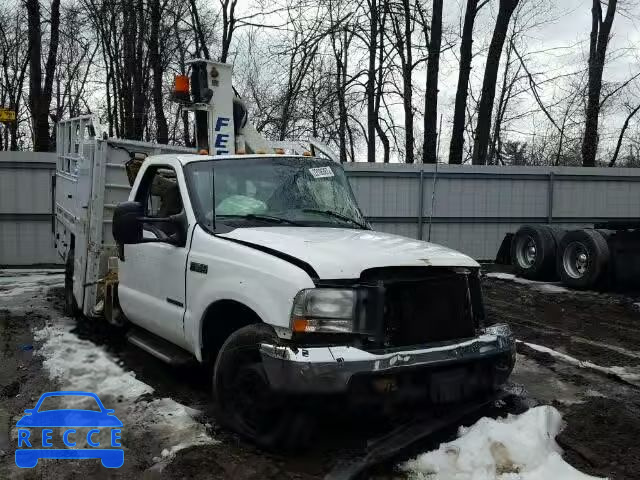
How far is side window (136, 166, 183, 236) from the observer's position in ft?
17.1

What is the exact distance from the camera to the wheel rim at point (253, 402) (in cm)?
383

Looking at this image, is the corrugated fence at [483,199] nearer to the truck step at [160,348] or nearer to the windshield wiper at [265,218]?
the truck step at [160,348]

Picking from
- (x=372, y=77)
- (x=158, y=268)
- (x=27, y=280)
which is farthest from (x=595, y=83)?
(x=158, y=268)

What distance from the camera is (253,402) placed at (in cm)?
395

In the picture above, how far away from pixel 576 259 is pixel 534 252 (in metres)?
1.10

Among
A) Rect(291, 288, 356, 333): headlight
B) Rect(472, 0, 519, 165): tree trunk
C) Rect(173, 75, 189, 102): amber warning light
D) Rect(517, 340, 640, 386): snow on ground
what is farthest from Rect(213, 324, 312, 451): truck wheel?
Rect(472, 0, 519, 165): tree trunk

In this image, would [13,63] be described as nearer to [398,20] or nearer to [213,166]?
[398,20]

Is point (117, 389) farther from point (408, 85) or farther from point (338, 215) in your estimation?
point (408, 85)

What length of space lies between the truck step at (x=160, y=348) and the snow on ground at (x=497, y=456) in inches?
78.2

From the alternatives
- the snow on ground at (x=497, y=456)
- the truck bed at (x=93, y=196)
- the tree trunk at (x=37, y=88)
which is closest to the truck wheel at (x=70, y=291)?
the truck bed at (x=93, y=196)

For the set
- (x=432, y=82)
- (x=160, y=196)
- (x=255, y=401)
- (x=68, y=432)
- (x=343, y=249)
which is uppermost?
(x=432, y=82)

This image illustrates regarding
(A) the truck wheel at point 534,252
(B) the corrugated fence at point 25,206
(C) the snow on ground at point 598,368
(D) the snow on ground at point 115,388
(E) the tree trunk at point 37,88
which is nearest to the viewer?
(D) the snow on ground at point 115,388

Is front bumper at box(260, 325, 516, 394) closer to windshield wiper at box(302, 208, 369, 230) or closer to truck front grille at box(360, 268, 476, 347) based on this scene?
truck front grille at box(360, 268, 476, 347)

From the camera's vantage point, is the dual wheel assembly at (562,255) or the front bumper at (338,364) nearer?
the front bumper at (338,364)
